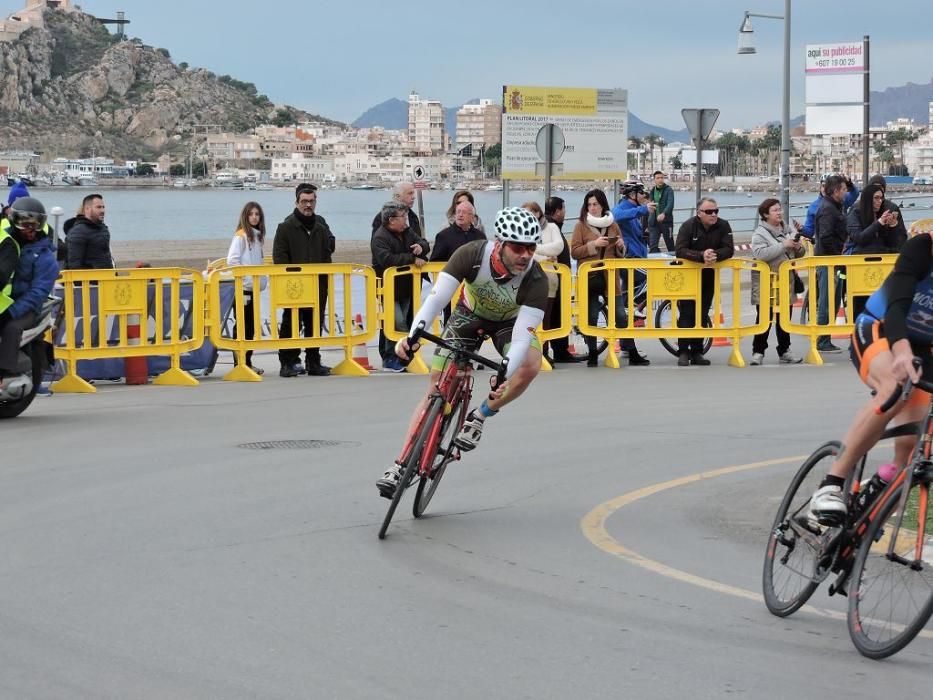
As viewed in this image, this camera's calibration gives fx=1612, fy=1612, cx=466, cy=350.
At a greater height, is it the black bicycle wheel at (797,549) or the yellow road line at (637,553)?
the black bicycle wheel at (797,549)

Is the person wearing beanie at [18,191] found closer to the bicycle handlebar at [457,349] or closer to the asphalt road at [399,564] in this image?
the asphalt road at [399,564]

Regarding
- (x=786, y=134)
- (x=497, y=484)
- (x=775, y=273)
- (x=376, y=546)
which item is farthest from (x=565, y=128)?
(x=376, y=546)

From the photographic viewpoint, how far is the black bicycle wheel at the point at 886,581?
20.7 feet

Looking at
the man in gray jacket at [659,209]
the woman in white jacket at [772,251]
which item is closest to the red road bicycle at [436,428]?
the woman in white jacket at [772,251]

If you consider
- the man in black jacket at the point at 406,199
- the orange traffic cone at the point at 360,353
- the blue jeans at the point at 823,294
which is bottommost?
the orange traffic cone at the point at 360,353

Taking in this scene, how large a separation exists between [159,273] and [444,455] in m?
8.75

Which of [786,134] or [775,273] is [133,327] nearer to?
[775,273]

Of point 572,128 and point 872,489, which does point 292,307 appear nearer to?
point 872,489

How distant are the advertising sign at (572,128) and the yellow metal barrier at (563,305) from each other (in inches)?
484

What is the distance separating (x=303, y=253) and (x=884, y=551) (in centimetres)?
1286

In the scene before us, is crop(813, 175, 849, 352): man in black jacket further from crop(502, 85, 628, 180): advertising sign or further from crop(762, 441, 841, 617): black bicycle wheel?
crop(762, 441, 841, 617): black bicycle wheel

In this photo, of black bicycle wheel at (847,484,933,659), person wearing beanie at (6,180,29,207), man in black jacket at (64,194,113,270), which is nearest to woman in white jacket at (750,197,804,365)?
man in black jacket at (64,194,113,270)

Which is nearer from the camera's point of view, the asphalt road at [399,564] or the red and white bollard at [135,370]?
the asphalt road at [399,564]

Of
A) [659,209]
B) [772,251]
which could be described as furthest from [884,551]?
[659,209]
